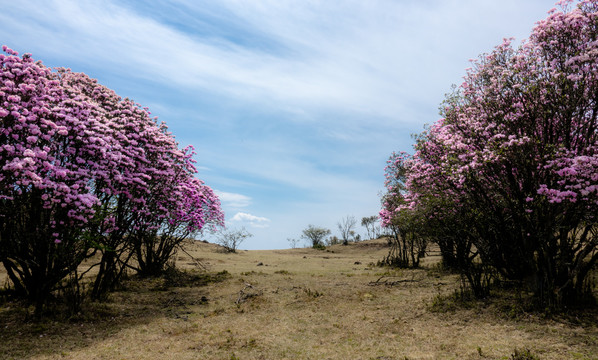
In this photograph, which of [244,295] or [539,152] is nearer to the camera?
[539,152]

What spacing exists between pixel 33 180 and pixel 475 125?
43.9 ft

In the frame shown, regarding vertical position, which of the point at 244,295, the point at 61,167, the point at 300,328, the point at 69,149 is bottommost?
the point at 300,328

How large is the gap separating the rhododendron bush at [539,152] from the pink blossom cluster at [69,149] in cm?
1127

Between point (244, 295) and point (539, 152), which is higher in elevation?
point (539, 152)

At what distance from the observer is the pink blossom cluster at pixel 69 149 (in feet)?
30.1

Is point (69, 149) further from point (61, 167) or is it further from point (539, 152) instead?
point (539, 152)

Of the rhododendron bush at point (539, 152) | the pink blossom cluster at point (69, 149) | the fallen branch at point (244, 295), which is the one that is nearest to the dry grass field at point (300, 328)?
the fallen branch at point (244, 295)

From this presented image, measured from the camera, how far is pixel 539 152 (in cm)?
991

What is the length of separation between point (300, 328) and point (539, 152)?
8.64 metres

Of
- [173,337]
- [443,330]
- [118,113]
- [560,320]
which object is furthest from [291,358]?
[118,113]

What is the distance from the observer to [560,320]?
9.20m

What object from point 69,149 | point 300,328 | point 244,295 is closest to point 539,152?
point 300,328

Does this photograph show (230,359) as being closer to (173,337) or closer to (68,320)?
(173,337)

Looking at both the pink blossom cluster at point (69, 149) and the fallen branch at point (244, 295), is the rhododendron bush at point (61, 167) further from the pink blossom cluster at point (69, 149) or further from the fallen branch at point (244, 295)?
the fallen branch at point (244, 295)
